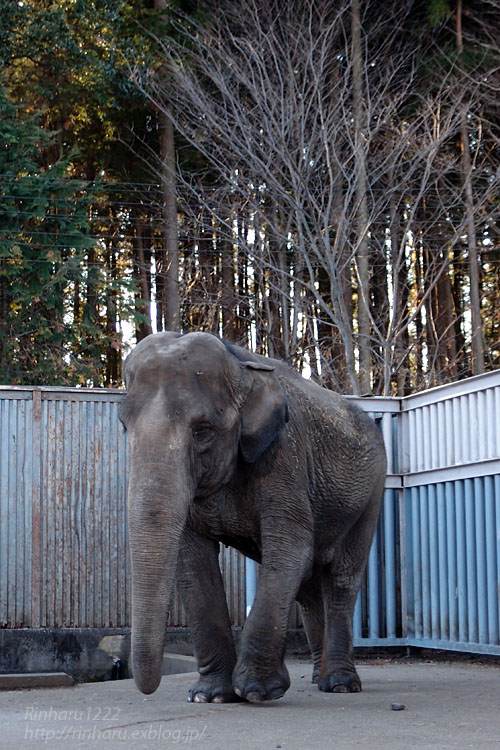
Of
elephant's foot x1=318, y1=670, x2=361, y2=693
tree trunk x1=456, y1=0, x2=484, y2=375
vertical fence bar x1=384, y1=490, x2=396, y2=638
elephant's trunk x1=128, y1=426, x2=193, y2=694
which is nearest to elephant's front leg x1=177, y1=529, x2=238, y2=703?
elephant's foot x1=318, y1=670, x2=361, y2=693

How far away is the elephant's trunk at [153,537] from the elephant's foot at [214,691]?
134 centimetres

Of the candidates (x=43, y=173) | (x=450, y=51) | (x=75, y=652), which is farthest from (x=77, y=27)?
(x=75, y=652)

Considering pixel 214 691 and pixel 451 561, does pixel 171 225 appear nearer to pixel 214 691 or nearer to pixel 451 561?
pixel 451 561

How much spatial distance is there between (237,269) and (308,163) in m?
6.70

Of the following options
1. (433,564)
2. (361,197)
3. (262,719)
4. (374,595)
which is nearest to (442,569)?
(433,564)

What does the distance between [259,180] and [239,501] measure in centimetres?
1564

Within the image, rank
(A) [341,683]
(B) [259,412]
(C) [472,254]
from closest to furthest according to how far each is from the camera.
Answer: (B) [259,412]
(A) [341,683]
(C) [472,254]

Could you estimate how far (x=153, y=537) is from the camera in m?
5.82

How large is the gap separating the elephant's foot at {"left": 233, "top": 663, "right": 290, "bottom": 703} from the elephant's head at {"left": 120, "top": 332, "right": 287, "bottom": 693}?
1.03m

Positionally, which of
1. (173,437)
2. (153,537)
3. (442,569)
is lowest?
(442,569)

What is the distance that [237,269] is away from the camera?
26469mm

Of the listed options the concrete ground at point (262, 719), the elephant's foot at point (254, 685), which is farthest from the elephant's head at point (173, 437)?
the elephant's foot at point (254, 685)

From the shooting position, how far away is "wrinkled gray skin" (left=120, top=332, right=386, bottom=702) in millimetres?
5891

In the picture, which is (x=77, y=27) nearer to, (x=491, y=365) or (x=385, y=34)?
(x=385, y=34)
